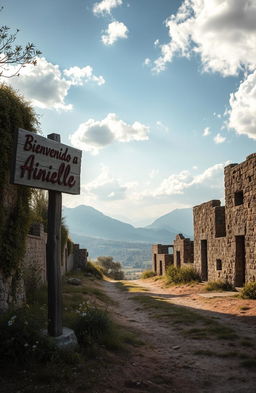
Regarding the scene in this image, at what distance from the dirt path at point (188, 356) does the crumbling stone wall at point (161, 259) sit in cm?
1760

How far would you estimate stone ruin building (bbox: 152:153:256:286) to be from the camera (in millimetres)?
13117

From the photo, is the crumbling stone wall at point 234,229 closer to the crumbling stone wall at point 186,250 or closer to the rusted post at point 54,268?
the crumbling stone wall at point 186,250

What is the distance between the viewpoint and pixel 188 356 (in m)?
6.24

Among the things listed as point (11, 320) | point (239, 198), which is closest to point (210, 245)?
point (239, 198)

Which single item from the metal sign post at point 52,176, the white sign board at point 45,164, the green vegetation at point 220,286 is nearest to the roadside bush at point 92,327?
the metal sign post at point 52,176

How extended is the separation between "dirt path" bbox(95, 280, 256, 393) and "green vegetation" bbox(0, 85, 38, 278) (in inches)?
118

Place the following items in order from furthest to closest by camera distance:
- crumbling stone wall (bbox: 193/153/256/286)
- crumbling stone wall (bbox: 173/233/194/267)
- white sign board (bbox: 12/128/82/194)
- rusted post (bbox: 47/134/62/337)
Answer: crumbling stone wall (bbox: 173/233/194/267), crumbling stone wall (bbox: 193/153/256/286), rusted post (bbox: 47/134/62/337), white sign board (bbox: 12/128/82/194)

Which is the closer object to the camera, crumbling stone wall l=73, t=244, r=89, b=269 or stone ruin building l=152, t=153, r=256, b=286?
stone ruin building l=152, t=153, r=256, b=286

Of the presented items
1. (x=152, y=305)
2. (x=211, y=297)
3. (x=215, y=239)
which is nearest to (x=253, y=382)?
(x=152, y=305)

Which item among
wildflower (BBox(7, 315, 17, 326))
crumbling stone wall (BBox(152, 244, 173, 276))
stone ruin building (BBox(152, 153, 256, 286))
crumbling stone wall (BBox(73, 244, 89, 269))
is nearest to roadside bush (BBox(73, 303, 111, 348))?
wildflower (BBox(7, 315, 17, 326))

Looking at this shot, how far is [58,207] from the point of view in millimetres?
5820

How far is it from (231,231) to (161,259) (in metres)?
14.7

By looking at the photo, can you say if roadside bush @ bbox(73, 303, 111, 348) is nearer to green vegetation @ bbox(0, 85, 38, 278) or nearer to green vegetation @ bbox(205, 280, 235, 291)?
green vegetation @ bbox(0, 85, 38, 278)

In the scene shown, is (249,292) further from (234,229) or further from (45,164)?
(45,164)
